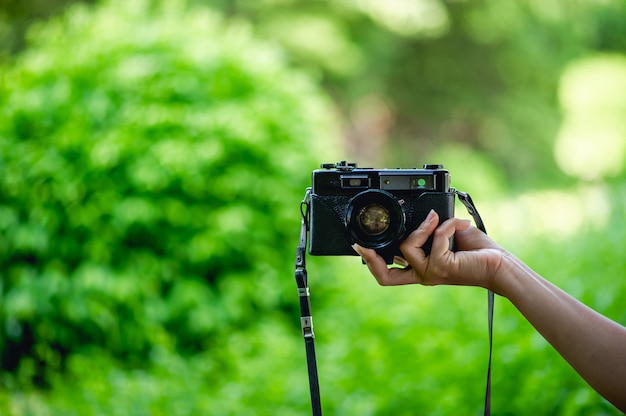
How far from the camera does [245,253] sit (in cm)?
386

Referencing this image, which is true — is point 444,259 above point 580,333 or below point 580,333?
above

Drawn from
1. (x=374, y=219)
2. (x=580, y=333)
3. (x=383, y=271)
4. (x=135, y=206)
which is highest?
(x=135, y=206)

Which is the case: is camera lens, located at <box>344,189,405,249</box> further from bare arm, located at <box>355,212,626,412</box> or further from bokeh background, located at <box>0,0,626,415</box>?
bokeh background, located at <box>0,0,626,415</box>

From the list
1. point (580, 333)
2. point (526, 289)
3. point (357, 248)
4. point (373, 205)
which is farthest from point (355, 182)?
point (580, 333)

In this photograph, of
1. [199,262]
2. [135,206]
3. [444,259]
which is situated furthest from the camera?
[199,262]

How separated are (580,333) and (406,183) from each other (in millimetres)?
492

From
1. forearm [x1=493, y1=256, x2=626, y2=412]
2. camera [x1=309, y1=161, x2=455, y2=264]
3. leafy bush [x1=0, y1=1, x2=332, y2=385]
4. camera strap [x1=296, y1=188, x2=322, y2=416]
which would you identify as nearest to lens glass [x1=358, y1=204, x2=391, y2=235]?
camera [x1=309, y1=161, x2=455, y2=264]

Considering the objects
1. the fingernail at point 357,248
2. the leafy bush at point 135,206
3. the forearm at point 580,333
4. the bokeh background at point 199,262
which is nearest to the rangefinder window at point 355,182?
the fingernail at point 357,248

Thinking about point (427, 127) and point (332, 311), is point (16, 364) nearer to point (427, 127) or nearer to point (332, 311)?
point (332, 311)

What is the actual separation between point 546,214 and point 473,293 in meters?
2.85

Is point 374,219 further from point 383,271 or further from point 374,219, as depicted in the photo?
point 383,271

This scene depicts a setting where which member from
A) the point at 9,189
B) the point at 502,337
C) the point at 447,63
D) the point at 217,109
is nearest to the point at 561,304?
the point at 502,337

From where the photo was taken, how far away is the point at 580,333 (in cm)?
130

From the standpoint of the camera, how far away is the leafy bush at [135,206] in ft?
12.0
